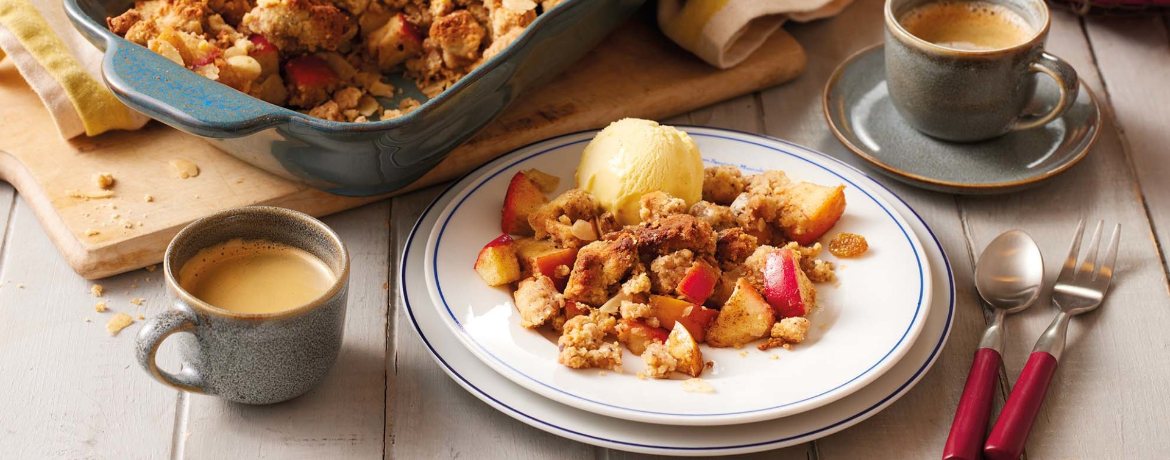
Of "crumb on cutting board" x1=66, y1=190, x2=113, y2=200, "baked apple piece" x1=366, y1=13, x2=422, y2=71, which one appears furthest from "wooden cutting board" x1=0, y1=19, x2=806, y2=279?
"baked apple piece" x1=366, y1=13, x2=422, y2=71

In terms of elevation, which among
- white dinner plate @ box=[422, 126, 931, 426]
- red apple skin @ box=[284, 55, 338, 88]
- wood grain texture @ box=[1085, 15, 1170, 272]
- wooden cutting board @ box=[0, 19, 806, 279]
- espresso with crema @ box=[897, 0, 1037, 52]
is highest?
espresso with crema @ box=[897, 0, 1037, 52]

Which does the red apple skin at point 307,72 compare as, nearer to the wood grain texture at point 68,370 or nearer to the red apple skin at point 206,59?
the red apple skin at point 206,59

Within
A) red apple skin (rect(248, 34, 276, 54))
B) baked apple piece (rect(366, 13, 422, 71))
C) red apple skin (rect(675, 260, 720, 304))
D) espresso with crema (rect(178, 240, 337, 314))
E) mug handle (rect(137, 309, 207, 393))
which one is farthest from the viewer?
baked apple piece (rect(366, 13, 422, 71))

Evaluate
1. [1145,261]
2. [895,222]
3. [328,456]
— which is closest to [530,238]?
[328,456]

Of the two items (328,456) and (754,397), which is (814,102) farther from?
(328,456)

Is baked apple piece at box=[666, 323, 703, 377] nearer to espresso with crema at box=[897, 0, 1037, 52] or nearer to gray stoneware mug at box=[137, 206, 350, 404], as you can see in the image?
gray stoneware mug at box=[137, 206, 350, 404]

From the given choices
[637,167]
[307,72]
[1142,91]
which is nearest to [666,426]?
[637,167]

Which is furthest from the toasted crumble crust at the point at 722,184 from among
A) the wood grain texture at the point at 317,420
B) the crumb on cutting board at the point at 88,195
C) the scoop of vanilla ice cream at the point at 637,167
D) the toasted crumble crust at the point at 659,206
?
the crumb on cutting board at the point at 88,195
